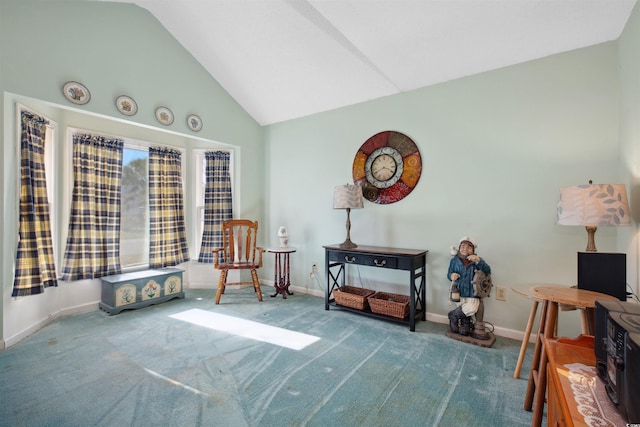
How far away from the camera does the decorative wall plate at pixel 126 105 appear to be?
298 cm

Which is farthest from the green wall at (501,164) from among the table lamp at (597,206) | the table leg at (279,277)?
the table leg at (279,277)

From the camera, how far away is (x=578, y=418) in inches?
30.9

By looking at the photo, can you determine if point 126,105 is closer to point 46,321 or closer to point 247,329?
point 46,321

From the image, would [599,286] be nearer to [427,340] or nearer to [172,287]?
[427,340]

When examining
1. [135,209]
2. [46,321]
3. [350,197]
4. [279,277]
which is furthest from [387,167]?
[46,321]

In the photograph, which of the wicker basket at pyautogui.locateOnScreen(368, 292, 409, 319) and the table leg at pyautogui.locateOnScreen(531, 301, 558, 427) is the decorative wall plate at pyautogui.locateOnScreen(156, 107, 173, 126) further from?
the table leg at pyautogui.locateOnScreen(531, 301, 558, 427)

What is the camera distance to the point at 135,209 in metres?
3.79

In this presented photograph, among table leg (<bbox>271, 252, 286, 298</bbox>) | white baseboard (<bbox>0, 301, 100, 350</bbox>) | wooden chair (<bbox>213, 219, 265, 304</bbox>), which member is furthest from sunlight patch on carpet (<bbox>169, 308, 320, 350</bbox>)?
white baseboard (<bbox>0, 301, 100, 350</bbox>)

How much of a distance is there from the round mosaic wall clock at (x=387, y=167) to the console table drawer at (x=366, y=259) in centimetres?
67

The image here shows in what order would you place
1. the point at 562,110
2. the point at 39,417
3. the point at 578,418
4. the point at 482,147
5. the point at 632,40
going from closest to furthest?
the point at 578,418, the point at 39,417, the point at 632,40, the point at 562,110, the point at 482,147

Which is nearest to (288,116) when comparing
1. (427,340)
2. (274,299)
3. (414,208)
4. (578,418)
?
(414,208)

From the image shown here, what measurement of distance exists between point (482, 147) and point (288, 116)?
2433 millimetres

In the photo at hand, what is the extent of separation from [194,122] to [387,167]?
7.95 ft

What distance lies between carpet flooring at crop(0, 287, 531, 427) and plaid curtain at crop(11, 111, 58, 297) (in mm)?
496
